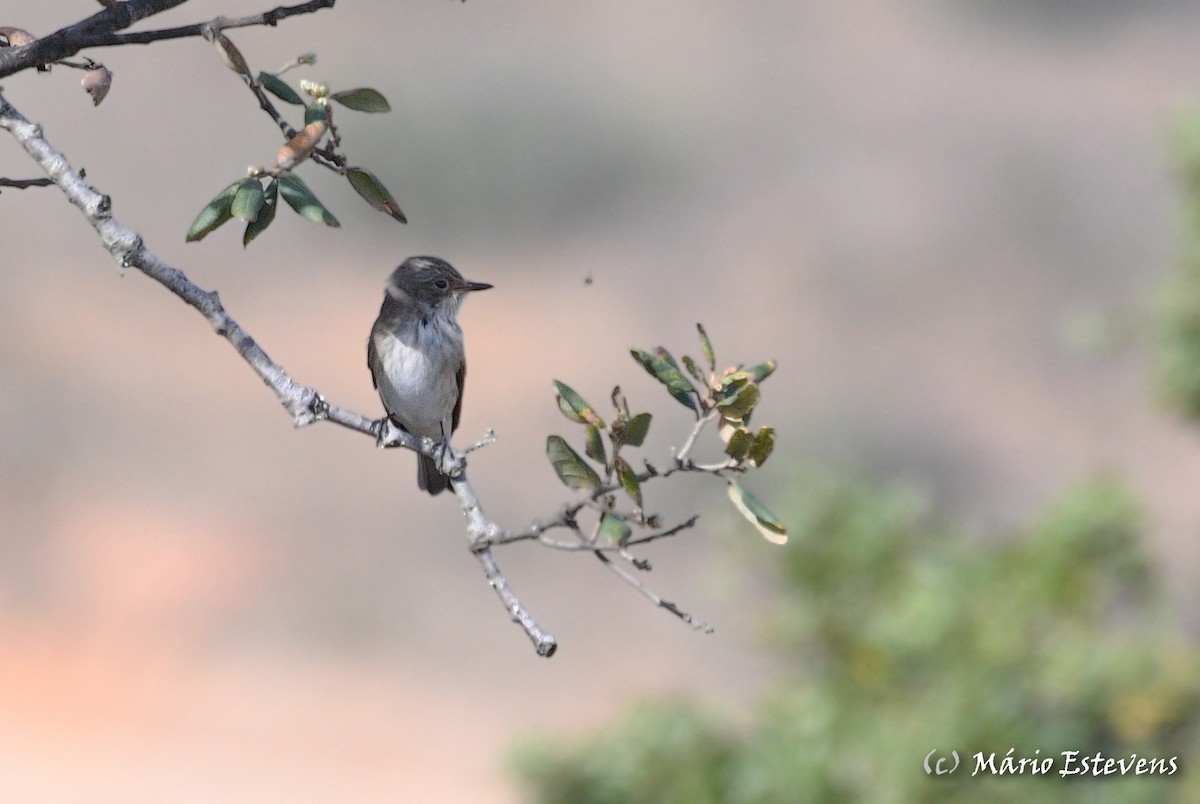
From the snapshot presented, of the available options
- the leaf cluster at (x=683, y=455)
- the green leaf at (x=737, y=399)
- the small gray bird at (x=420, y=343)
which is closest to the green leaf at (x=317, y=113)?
the leaf cluster at (x=683, y=455)

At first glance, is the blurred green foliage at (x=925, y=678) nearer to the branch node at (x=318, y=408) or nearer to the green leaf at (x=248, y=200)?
the branch node at (x=318, y=408)

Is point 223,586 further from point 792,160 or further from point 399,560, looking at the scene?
point 792,160

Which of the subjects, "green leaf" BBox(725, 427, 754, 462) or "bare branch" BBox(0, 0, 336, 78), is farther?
"green leaf" BBox(725, 427, 754, 462)

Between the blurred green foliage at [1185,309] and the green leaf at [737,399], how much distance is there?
9.32ft

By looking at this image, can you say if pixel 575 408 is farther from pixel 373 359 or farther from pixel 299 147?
pixel 373 359

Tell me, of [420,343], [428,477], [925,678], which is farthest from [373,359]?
[925,678]

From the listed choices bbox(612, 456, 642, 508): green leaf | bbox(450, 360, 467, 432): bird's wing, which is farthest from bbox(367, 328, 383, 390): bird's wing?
bbox(612, 456, 642, 508): green leaf

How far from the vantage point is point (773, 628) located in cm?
538

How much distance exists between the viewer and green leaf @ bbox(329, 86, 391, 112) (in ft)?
9.07

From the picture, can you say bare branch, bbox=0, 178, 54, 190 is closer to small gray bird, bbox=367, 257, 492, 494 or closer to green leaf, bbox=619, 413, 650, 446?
green leaf, bbox=619, 413, 650, 446

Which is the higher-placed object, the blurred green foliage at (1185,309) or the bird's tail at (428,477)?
the bird's tail at (428,477)

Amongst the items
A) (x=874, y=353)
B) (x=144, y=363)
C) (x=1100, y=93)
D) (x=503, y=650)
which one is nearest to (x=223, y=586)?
(x=503, y=650)

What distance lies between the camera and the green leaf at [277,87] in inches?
104

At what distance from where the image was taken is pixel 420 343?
18.6 feet
